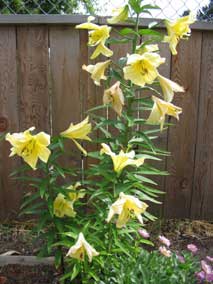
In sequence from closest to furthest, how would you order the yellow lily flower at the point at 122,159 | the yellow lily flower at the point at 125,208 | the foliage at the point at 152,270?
the yellow lily flower at the point at 125,208 < the yellow lily flower at the point at 122,159 < the foliage at the point at 152,270

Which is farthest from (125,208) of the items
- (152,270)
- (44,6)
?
(44,6)

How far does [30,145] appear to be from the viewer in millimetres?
1533

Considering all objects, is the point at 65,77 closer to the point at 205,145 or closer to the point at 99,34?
the point at 99,34

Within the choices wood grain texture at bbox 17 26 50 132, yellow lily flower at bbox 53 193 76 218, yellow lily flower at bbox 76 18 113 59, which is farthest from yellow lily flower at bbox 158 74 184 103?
wood grain texture at bbox 17 26 50 132

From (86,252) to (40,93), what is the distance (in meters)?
1.35

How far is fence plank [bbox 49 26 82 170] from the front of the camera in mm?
2479

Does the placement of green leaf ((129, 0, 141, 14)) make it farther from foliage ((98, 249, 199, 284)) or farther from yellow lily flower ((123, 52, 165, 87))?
foliage ((98, 249, 199, 284))

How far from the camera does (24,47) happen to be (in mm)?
2504

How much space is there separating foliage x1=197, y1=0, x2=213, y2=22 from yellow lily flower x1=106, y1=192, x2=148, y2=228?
1842mm

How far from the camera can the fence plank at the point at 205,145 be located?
101 inches

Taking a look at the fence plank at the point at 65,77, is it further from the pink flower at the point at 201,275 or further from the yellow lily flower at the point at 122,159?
the pink flower at the point at 201,275

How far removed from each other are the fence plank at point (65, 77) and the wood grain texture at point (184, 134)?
0.69 metres

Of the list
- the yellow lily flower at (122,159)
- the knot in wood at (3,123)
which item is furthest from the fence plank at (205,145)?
the knot in wood at (3,123)

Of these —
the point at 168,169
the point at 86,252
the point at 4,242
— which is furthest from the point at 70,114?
the point at 86,252
